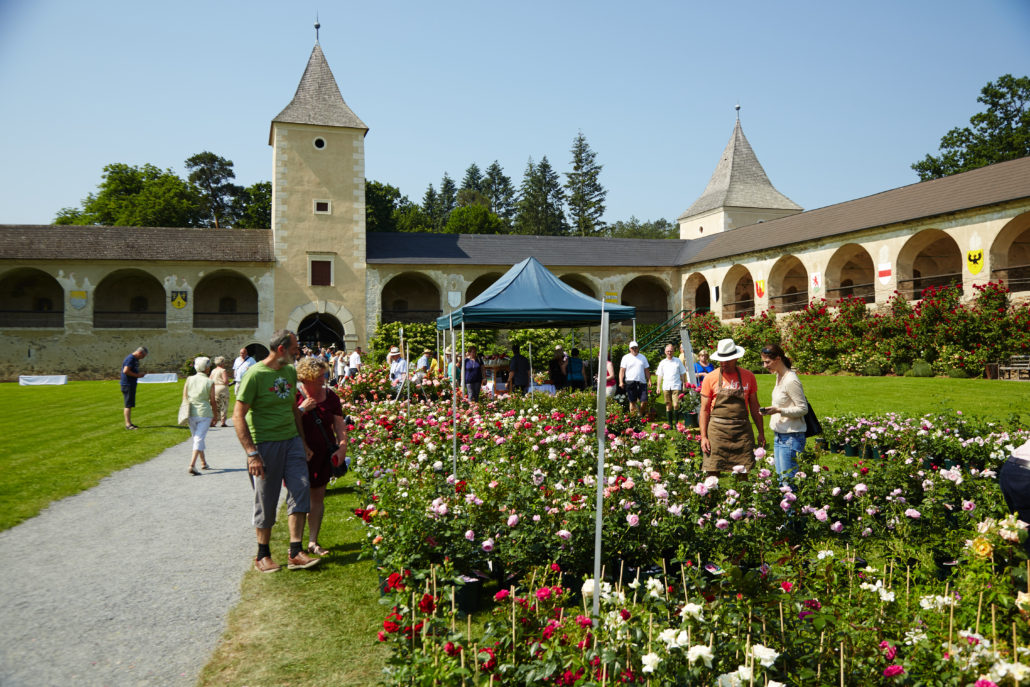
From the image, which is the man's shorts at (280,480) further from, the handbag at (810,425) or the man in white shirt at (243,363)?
the man in white shirt at (243,363)

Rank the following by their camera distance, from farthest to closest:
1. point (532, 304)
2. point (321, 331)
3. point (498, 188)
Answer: point (498, 188), point (321, 331), point (532, 304)

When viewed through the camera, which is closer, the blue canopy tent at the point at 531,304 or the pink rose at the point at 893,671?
the pink rose at the point at 893,671

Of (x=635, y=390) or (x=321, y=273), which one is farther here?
(x=321, y=273)

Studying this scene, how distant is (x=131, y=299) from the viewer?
99.8 ft

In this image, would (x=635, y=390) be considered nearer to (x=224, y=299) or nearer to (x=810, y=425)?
(x=810, y=425)

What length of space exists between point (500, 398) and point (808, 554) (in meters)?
6.81

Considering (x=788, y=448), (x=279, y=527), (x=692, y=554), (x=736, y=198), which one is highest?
(x=736, y=198)

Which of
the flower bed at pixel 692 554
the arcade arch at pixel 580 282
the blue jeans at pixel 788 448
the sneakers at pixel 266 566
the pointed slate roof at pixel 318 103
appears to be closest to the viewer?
the flower bed at pixel 692 554

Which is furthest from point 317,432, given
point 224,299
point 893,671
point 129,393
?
point 224,299

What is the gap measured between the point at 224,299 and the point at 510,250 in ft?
45.0

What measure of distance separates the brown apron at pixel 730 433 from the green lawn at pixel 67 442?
20.9ft

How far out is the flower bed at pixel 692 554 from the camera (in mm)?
2617

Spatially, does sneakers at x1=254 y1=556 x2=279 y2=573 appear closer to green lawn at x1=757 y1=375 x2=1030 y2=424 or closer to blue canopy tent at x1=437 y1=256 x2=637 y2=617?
blue canopy tent at x1=437 y1=256 x2=637 y2=617

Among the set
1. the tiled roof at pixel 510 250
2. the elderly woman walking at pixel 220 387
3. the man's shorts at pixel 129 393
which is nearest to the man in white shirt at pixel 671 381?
the elderly woman walking at pixel 220 387
